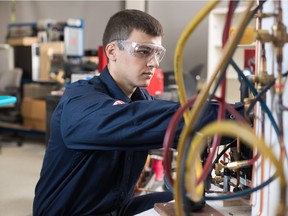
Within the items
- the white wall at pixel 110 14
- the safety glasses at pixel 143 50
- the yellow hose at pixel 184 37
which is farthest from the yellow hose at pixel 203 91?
the white wall at pixel 110 14

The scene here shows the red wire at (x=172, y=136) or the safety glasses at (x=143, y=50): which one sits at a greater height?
the safety glasses at (x=143, y=50)

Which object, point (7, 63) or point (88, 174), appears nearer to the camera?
point (88, 174)

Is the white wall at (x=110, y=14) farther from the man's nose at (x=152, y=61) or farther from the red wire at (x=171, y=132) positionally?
the red wire at (x=171, y=132)

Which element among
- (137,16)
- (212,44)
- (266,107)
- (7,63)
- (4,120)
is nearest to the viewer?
(266,107)

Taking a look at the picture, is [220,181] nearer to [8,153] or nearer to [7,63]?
[8,153]

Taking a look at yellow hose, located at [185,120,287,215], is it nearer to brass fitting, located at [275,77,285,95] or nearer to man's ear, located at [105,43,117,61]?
brass fitting, located at [275,77,285,95]

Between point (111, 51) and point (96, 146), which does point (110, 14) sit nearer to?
point (111, 51)

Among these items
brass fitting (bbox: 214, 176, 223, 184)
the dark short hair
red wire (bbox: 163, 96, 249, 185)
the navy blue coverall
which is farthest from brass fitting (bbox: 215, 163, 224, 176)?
the dark short hair

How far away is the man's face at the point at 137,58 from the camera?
127cm

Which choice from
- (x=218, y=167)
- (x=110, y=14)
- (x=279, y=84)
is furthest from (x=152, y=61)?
(x=110, y=14)

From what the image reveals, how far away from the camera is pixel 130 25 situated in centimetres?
133

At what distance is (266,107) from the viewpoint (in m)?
0.73

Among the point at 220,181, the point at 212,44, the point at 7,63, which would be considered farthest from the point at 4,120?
the point at 220,181

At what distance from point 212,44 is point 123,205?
3260 mm
